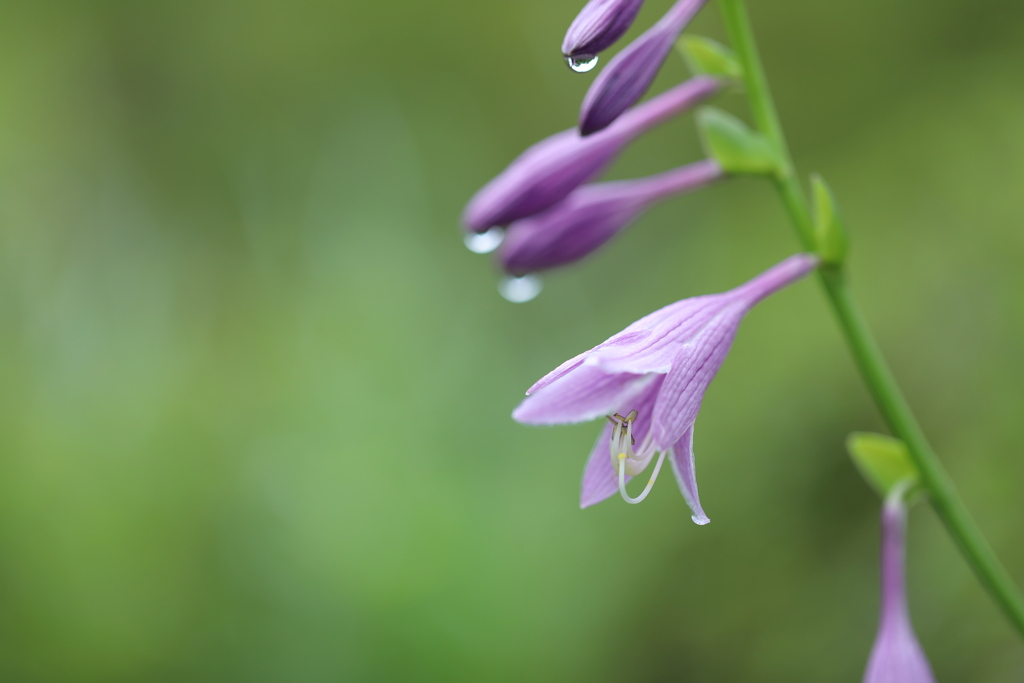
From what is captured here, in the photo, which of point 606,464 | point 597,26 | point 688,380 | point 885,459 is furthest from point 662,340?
point 885,459

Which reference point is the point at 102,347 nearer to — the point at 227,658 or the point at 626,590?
the point at 227,658

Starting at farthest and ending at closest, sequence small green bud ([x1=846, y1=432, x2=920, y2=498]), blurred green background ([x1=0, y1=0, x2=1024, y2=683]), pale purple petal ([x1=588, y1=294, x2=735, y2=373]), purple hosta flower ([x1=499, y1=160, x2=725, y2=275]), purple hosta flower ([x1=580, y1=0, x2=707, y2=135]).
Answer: blurred green background ([x1=0, y1=0, x2=1024, y2=683]) → purple hosta flower ([x1=499, y1=160, x2=725, y2=275]) → small green bud ([x1=846, y1=432, x2=920, y2=498]) → purple hosta flower ([x1=580, y1=0, x2=707, y2=135]) → pale purple petal ([x1=588, y1=294, x2=735, y2=373])

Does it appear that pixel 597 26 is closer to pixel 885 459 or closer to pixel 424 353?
pixel 885 459

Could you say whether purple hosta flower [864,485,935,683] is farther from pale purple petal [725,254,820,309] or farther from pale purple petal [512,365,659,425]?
pale purple petal [512,365,659,425]

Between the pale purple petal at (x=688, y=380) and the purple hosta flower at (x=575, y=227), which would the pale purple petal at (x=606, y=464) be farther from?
the purple hosta flower at (x=575, y=227)

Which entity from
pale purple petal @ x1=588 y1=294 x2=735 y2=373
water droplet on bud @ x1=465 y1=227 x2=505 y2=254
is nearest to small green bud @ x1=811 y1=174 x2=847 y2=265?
pale purple petal @ x1=588 y1=294 x2=735 y2=373

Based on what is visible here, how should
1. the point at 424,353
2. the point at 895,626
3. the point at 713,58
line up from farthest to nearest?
the point at 424,353
the point at 713,58
the point at 895,626

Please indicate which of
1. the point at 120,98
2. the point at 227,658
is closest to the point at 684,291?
the point at 227,658
